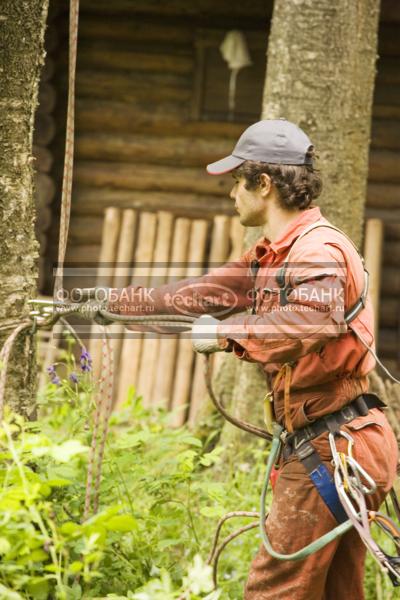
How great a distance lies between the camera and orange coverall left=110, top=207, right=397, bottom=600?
2889 millimetres

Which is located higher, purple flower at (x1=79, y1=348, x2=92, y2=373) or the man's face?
the man's face

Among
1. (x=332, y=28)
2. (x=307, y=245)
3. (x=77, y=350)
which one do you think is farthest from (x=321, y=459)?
(x=77, y=350)

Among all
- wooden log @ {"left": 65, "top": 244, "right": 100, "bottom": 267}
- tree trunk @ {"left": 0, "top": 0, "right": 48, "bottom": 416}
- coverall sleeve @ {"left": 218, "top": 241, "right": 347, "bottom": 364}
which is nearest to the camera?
coverall sleeve @ {"left": 218, "top": 241, "right": 347, "bottom": 364}

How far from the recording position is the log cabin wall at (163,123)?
812 centimetres

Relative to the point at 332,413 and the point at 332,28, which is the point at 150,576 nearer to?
the point at 332,413

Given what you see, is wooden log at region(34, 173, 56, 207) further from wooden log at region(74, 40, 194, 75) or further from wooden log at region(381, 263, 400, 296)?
wooden log at region(381, 263, 400, 296)

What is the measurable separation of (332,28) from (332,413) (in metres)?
3.07

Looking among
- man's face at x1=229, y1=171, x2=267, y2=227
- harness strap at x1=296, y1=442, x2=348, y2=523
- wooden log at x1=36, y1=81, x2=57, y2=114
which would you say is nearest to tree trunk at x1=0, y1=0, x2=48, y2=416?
man's face at x1=229, y1=171, x2=267, y2=227

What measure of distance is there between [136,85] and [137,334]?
234 cm

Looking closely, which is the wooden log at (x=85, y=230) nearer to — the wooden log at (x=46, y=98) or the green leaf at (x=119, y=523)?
the wooden log at (x=46, y=98)

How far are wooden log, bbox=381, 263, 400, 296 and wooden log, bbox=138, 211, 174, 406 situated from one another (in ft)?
6.41

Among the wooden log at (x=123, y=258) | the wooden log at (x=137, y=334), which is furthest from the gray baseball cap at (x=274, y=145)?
the wooden log at (x=123, y=258)

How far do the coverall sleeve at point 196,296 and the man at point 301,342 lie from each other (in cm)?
21

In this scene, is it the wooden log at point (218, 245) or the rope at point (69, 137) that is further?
the wooden log at point (218, 245)
